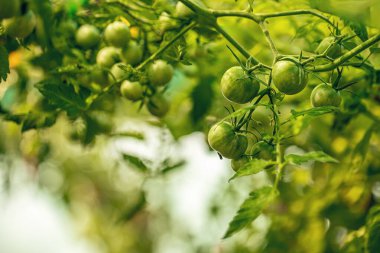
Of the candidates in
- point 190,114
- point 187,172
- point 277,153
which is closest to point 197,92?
point 190,114

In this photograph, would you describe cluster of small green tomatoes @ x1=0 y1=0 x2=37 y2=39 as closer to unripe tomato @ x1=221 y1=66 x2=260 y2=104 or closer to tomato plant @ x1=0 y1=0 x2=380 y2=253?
tomato plant @ x1=0 y1=0 x2=380 y2=253

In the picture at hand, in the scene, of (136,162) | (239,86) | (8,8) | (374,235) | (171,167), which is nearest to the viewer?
(8,8)

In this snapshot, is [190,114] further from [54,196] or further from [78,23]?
[54,196]

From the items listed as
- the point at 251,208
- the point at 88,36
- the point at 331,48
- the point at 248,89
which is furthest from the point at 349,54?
→ the point at 88,36

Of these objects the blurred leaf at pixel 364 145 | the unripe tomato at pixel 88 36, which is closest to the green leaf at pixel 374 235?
the blurred leaf at pixel 364 145

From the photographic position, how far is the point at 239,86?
1.06 metres

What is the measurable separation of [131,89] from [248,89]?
349mm

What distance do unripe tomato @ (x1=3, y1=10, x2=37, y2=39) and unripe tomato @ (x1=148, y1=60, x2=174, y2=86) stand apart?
29cm

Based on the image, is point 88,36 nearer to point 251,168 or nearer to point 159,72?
point 159,72

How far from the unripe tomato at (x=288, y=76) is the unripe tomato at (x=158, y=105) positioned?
0.49 m

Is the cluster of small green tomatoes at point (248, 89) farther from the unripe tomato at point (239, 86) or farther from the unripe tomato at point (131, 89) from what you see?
the unripe tomato at point (131, 89)

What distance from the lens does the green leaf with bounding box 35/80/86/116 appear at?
1.29 m

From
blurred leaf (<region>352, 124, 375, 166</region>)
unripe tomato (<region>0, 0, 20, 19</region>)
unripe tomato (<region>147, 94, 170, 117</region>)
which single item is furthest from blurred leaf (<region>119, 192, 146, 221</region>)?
unripe tomato (<region>0, 0, 20, 19</region>)

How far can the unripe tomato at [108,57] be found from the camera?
54.7 inches
